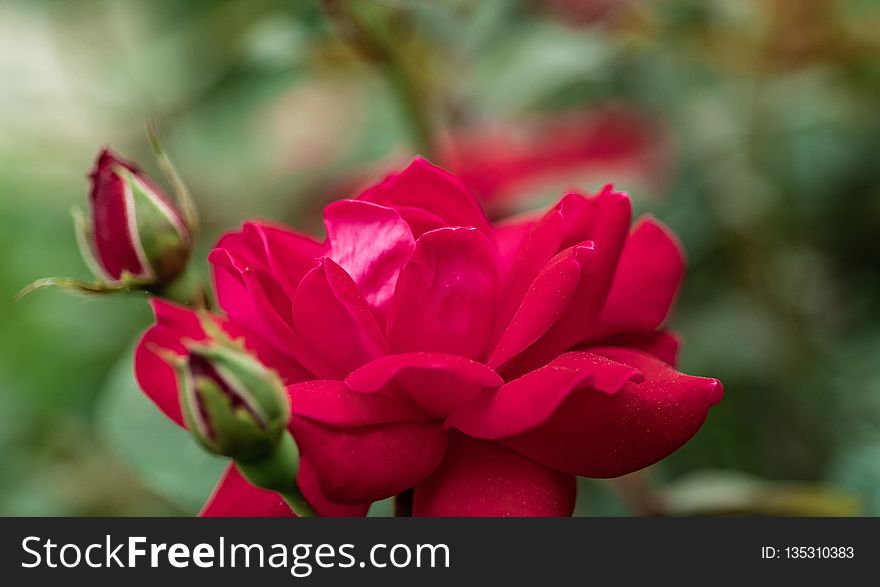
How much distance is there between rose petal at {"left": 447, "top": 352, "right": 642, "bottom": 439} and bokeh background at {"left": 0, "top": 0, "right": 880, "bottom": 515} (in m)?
0.40

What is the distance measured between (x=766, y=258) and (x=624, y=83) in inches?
11.4

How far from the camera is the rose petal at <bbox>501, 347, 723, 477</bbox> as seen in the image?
45 cm

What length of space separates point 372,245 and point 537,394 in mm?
117

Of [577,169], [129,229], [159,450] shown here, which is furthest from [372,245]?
[577,169]

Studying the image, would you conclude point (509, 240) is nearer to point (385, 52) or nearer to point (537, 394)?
point (537, 394)

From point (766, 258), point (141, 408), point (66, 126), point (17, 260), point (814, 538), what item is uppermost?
point (66, 126)

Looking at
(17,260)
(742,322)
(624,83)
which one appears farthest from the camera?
(17,260)

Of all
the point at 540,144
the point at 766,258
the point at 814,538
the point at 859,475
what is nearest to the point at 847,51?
the point at 766,258

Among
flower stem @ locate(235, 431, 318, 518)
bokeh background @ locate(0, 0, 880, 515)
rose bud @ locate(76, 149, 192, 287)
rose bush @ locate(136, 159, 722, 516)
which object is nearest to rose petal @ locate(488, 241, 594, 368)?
rose bush @ locate(136, 159, 722, 516)

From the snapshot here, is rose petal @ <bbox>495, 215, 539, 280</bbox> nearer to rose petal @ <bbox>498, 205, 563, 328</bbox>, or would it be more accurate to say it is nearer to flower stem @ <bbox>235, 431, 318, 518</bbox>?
rose petal @ <bbox>498, 205, 563, 328</bbox>

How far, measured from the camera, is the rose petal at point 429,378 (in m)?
0.44

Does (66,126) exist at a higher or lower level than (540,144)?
higher

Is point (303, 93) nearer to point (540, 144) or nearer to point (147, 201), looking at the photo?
point (540, 144)

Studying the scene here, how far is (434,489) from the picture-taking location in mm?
486
